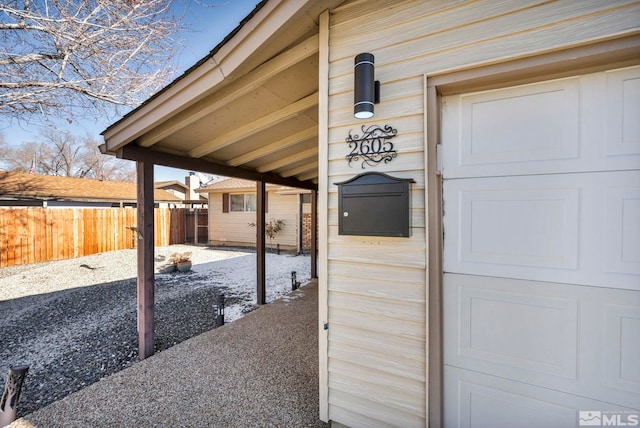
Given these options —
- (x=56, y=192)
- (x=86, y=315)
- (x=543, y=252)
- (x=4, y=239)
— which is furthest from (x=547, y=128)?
(x=56, y=192)

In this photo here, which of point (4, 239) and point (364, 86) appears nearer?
point (364, 86)

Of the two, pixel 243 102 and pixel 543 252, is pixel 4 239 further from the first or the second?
pixel 543 252

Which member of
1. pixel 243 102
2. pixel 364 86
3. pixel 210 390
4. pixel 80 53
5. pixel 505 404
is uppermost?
pixel 80 53

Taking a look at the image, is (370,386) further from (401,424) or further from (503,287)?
(503,287)

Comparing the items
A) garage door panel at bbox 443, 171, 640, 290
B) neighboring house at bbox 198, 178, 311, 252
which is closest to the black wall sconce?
garage door panel at bbox 443, 171, 640, 290

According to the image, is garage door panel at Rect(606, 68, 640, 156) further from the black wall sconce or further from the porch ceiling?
the porch ceiling

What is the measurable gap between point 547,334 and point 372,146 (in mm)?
1459

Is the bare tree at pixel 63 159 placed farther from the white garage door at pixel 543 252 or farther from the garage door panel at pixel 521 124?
the white garage door at pixel 543 252

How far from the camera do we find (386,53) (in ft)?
5.91

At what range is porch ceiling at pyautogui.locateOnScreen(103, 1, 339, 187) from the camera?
76.1 inches

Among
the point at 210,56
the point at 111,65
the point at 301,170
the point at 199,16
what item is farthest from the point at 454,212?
the point at 111,65

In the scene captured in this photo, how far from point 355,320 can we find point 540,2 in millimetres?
2093

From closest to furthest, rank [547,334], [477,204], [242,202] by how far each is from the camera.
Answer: [547,334] → [477,204] → [242,202]

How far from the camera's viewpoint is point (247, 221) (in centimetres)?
1340
